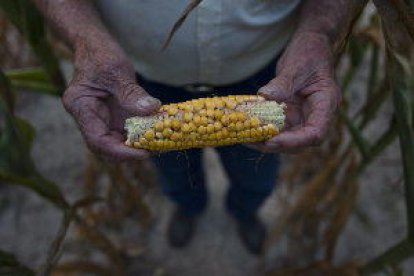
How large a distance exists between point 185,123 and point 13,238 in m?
0.95

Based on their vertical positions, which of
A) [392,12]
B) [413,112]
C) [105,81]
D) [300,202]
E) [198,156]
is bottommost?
[300,202]

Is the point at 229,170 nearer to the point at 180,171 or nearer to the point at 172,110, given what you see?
the point at 180,171

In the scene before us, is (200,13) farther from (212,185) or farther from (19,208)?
(19,208)

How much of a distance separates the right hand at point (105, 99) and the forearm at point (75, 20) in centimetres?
2

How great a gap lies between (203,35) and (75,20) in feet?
0.69

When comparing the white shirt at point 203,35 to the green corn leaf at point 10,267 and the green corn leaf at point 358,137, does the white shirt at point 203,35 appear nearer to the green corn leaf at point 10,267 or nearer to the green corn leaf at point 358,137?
the green corn leaf at point 358,137

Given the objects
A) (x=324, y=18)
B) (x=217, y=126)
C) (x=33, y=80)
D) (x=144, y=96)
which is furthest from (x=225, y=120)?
(x=33, y=80)

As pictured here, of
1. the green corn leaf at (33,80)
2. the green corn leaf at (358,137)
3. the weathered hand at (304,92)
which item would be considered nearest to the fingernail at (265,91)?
the weathered hand at (304,92)

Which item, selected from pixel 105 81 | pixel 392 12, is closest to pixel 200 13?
pixel 105 81

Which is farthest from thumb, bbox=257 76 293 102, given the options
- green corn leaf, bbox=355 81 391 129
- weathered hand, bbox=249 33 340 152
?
green corn leaf, bbox=355 81 391 129

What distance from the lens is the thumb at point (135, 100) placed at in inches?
30.3

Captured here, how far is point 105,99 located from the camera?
33.0 inches

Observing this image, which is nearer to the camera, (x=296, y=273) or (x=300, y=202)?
(x=296, y=273)

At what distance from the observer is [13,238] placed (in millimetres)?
1513
